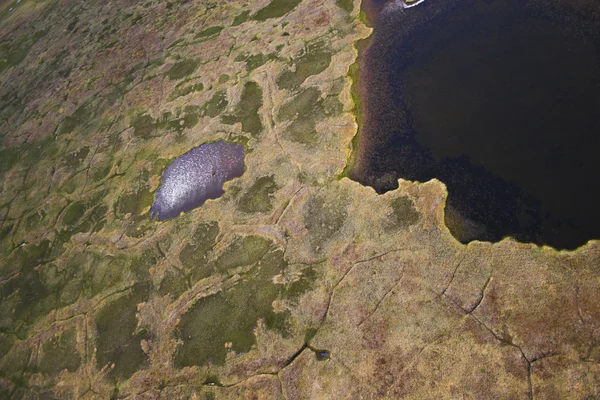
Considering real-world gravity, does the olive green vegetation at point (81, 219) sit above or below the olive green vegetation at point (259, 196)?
below

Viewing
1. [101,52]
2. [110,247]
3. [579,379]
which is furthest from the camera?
[101,52]

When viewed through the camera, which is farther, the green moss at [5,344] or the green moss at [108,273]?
the green moss at [5,344]

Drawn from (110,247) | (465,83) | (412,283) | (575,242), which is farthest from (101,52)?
(575,242)

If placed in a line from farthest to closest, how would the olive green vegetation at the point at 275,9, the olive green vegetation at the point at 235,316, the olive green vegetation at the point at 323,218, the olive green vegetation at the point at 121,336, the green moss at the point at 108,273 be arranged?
the olive green vegetation at the point at 275,9, the green moss at the point at 108,273, the olive green vegetation at the point at 121,336, the olive green vegetation at the point at 323,218, the olive green vegetation at the point at 235,316

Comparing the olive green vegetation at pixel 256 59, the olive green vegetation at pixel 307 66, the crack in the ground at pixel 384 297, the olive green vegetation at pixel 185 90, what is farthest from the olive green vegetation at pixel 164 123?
the crack in the ground at pixel 384 297

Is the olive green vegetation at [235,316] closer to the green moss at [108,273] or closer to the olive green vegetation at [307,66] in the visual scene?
the green moss at [108,273]

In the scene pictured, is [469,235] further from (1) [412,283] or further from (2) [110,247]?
(2) [110,247]
